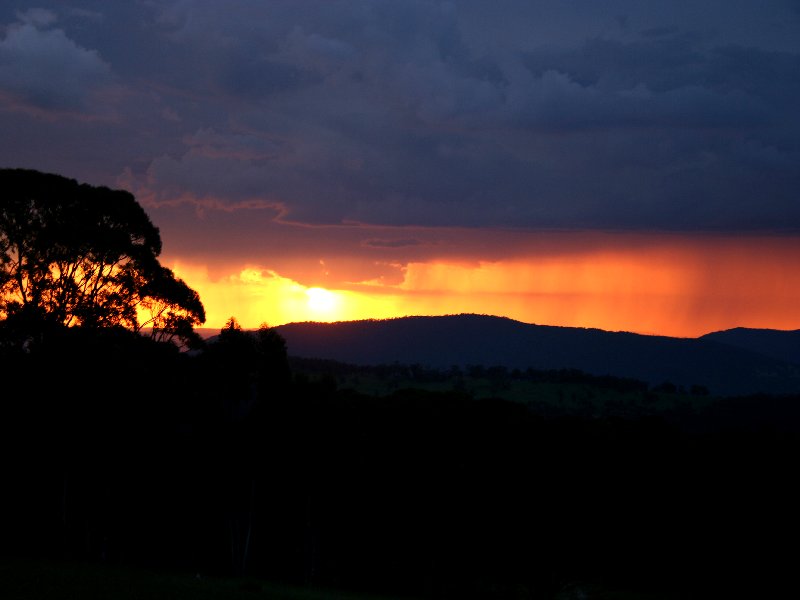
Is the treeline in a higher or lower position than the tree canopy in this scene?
lower

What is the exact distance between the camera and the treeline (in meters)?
61.0

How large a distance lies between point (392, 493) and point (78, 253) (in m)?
27.3

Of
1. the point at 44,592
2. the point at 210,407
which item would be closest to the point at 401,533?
the point at 210,407

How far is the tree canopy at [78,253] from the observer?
198 ft

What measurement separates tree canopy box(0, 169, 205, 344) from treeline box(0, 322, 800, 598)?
11.7 ft

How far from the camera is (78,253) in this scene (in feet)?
205

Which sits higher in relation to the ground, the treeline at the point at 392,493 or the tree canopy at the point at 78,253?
the tree canopy at the point at 78,253

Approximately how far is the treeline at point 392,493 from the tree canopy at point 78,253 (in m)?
3.56

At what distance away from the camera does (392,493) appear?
67.8m

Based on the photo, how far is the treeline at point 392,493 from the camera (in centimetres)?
6097

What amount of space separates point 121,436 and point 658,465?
1511 inches

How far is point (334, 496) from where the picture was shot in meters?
67.3

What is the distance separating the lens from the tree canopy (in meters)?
60.5

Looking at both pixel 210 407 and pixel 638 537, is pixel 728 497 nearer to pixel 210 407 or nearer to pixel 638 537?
pixel 638 537
